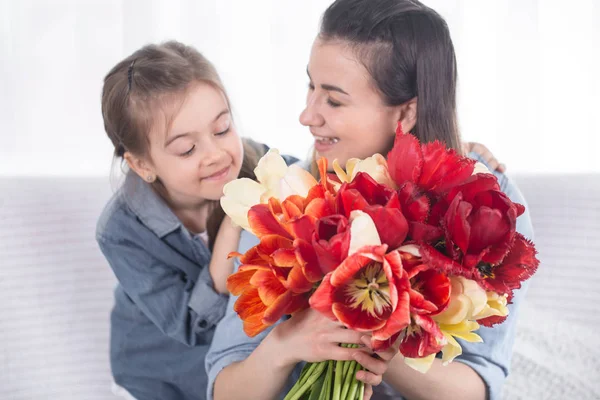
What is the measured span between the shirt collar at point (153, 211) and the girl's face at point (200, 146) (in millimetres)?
72

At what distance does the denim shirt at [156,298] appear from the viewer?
5.29ft

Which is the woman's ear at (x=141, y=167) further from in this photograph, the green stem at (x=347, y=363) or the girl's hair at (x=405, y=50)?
the green stem at (x=347, y=363)

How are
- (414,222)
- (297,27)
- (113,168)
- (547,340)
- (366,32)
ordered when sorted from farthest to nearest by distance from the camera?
1. (297,27)
2. (113,168)
3. (547,340)
4. (366,32)
5. (414,222)

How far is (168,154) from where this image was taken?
1590 mm

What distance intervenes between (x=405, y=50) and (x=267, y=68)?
122cm

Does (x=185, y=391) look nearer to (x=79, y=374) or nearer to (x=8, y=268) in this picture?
(x=79, y=374)

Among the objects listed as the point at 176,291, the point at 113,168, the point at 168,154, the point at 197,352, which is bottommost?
the point at 197,352

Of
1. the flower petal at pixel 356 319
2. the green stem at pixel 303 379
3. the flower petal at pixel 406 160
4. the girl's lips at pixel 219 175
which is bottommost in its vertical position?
the girl's lips at pixel 219 175

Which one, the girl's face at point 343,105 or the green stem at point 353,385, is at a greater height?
the girl's face at point 343,105

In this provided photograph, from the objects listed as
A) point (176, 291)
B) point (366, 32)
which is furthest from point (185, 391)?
point (366, 32)

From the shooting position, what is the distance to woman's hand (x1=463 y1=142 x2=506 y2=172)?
140 cm

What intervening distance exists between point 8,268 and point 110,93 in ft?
1.76

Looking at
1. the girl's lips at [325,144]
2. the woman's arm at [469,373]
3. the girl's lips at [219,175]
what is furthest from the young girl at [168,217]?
the woman's arm at [469,373]

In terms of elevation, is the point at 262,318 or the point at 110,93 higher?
the point at 262,318
